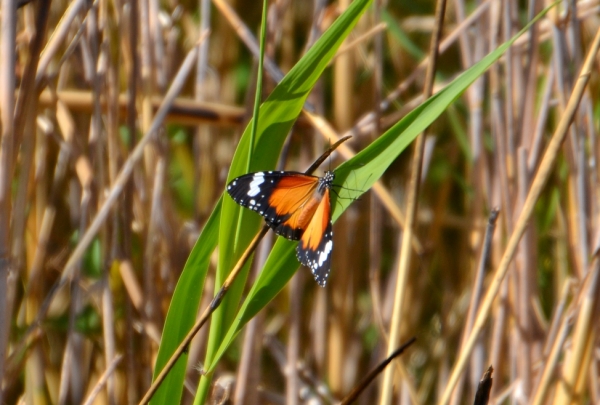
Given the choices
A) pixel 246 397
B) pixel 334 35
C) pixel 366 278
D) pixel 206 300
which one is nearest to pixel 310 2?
pixel 366 278

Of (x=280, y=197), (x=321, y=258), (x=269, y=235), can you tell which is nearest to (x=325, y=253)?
(x=321, y=258)

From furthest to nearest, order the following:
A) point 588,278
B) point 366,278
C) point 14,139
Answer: point 366,278 < point 588,278 < point 14,139

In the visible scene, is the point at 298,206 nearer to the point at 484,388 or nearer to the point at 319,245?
the point at 319,245

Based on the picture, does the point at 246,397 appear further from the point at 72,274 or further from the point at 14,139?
the point at 14,139

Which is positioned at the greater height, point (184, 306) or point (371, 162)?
point (371, 162)

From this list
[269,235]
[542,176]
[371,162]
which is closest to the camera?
[371,162]

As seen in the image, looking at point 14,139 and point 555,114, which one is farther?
point 555,114

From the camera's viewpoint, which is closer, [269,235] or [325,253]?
[325,253]
